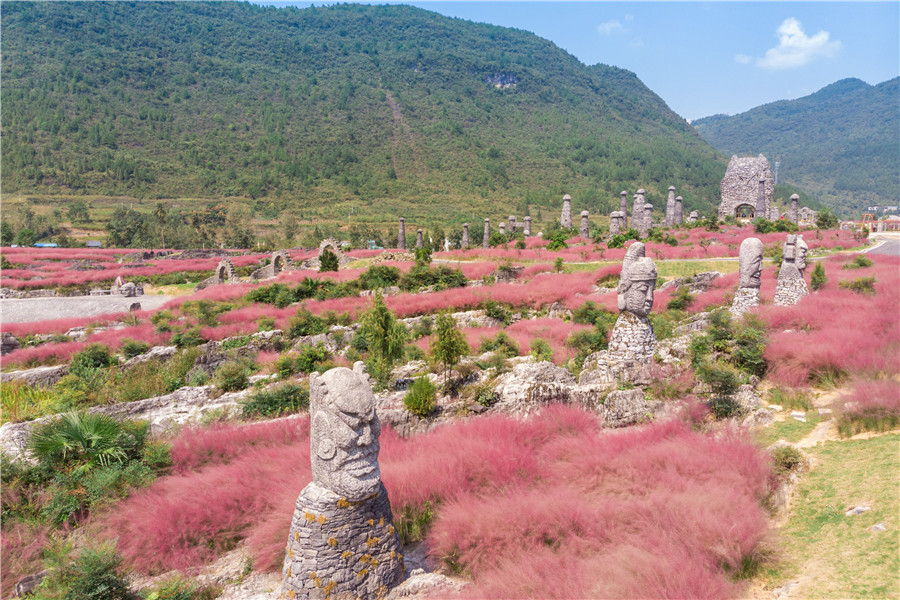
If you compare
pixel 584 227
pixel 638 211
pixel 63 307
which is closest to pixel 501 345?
pixel 63 307

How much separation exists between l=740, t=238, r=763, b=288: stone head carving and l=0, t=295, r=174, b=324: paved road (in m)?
29.9

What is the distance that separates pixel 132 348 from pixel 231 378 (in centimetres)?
650

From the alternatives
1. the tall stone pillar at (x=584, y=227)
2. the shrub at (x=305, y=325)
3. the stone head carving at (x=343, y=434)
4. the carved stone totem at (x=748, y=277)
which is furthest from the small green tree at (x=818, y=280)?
the tall stone pillar at (x=584, y=227)

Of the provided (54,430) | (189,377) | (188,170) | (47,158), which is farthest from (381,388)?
(47,158)

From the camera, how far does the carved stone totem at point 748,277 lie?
45.2 feet

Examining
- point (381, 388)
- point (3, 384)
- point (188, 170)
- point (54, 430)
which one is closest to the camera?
point (54, 430)

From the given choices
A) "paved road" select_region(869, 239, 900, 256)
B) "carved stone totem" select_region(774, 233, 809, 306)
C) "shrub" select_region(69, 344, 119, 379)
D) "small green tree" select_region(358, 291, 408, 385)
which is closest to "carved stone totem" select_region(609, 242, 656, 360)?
"small green tree" select_region(358, 291, 408, 385)

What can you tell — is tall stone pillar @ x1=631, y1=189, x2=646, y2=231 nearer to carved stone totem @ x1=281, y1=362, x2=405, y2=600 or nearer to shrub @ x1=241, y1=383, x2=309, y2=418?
shrub @ x1=241, y1=383, x2=309, y2=418

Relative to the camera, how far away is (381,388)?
37.9ft

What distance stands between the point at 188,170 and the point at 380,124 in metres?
64.7

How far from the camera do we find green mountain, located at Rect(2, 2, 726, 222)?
336 ft

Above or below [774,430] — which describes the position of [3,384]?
below

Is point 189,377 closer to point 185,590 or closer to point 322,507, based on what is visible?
point 185,590

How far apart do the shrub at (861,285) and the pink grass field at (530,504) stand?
11848 millimetres
